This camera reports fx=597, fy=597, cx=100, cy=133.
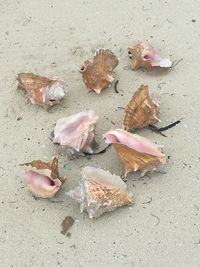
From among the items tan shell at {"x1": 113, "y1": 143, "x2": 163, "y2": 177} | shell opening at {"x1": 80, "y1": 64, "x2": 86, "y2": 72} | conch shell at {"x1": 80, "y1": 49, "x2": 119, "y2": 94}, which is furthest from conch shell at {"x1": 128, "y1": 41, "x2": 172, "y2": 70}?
tan shell at {"x1": 113, "y1": 143, "x2": 163, "y2": 177}

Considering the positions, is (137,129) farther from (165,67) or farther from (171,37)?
(171,37)

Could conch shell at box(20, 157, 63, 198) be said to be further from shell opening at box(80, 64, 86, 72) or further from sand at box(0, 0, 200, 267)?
shell opening at box(80, 64, 86, 72)

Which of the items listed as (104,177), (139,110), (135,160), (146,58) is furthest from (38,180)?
(146,58)

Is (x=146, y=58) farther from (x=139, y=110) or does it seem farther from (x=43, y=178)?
(x=43, y=178)

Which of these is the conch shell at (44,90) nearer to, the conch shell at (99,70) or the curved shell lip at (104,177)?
the conch shell at (99,70)

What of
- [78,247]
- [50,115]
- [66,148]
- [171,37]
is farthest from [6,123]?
[171,37]

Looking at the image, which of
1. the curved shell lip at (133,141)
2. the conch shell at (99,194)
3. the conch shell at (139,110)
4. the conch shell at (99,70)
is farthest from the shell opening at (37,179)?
the conch shell at (99,70)

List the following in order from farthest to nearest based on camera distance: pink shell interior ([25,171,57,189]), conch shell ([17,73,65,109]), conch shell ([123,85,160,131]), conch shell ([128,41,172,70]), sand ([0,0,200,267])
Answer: conch shell ([128,41,172,70])
conch shell ([17,73,65,109])
conch shell ([123,85,160,131])
pink shell interior ([25,171,57,189])
sand ([0,0,200,267])
